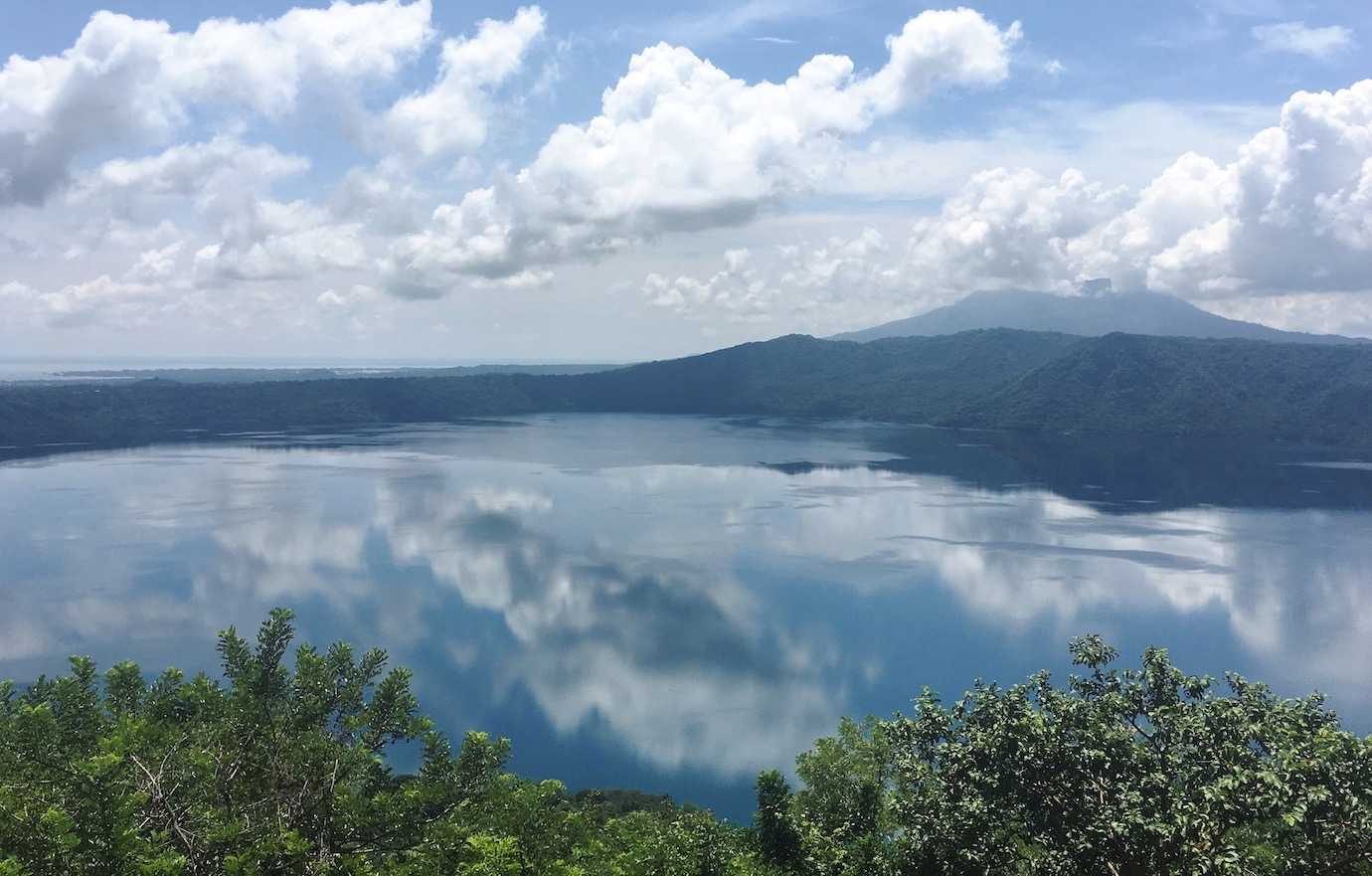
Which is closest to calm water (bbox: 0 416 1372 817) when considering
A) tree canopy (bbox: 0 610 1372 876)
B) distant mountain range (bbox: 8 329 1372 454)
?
tree canopy (bbox: 0 610 1372 876)

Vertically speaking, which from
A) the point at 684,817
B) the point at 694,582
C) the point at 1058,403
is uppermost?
the point at 1058,403

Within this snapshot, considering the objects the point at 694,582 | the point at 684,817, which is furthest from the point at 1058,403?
the point at 684,817

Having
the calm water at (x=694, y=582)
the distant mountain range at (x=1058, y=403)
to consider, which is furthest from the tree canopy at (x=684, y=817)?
the distant mountain range at (x=1058, y=403)

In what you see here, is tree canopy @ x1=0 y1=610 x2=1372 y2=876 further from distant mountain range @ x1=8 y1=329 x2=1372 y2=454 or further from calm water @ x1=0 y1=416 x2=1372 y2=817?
distant mountain range @ x1=8 y1=329 x2=1372 y2=454

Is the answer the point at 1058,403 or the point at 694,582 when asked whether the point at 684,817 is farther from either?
the point at 1058,403

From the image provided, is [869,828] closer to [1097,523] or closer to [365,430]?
[1097,523]

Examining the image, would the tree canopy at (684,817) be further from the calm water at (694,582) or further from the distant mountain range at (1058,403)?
the distant mountain range at (1058,403)

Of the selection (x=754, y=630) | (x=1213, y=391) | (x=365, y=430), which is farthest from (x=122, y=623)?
(x=1213, y=391)

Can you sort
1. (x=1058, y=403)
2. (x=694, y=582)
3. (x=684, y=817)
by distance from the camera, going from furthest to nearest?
1. (x=1058, y=403)
2. (x=694, y=582)
3. (x=684, y=817)
